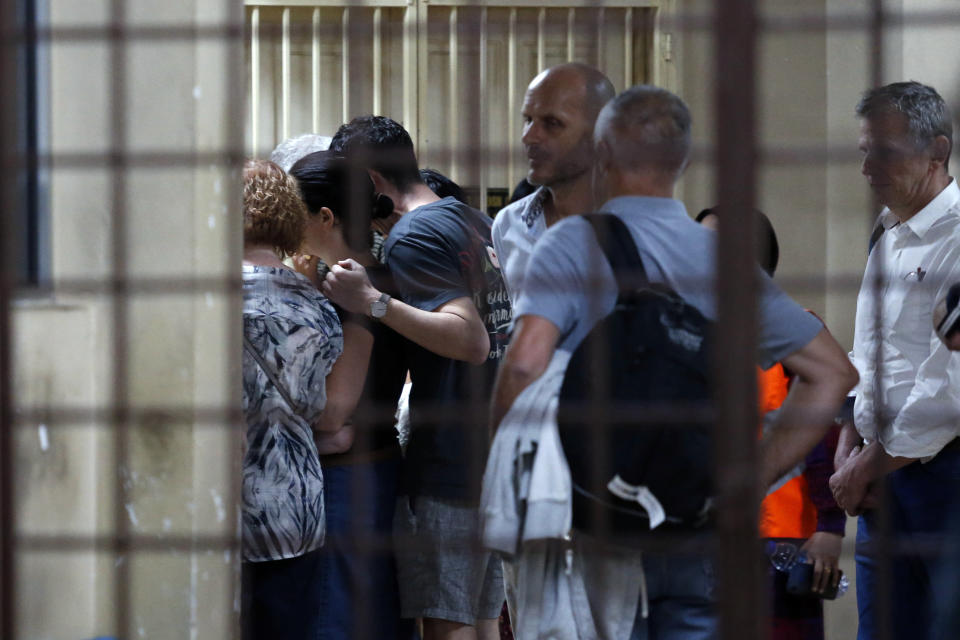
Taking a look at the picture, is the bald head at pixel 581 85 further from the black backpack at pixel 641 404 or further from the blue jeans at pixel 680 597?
the blue jeans at pixel 680 597

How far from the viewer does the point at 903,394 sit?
2516mm

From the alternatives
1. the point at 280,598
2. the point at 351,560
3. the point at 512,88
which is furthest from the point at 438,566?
the point at 512,88

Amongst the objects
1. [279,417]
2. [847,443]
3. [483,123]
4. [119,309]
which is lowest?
[847,443]

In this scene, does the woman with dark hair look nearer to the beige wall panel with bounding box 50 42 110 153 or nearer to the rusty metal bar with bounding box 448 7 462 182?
the beige wall panel with bounding box 50 42 110 153

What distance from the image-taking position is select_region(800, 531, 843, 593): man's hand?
2729 mm

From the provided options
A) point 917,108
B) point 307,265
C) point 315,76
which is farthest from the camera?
point 315,76

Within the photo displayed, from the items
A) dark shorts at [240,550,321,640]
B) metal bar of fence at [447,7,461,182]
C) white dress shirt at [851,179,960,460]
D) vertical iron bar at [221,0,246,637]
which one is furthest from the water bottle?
metal bar of fence at [447,7,461,182]

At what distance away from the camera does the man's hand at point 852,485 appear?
8.66 feet

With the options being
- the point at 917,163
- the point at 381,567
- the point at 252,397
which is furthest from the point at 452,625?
the point at 917,163

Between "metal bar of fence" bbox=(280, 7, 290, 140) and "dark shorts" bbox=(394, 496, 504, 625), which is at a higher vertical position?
"metal bar of fence" bbox=(280, 7, 290, 140)

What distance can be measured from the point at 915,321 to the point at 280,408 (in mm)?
1326

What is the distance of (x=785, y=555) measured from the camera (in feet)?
9.32

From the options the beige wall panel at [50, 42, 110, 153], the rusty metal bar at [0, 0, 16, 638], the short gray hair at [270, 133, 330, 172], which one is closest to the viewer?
the rusty metal bar at [0, 0, 16, 638]

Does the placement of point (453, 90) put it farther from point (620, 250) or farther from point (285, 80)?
point (620, 250)
